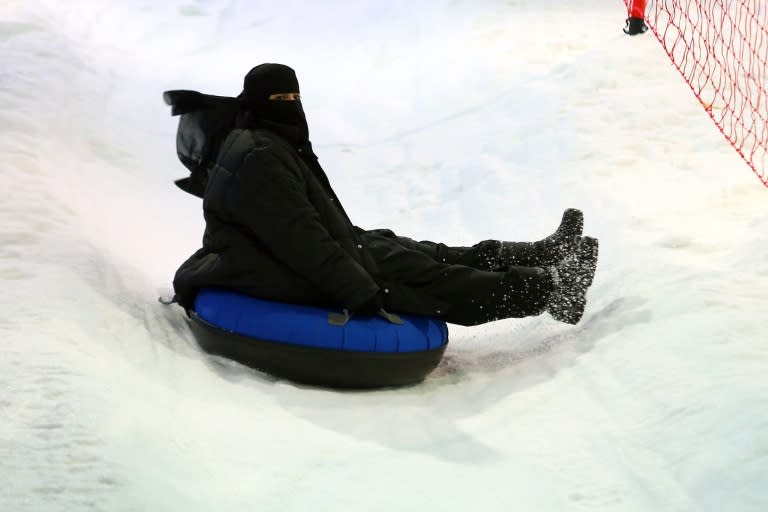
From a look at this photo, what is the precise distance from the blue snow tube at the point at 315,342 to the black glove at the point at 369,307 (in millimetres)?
23

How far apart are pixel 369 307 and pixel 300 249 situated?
30 centimetres

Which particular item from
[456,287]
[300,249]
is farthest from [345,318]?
[456,287]

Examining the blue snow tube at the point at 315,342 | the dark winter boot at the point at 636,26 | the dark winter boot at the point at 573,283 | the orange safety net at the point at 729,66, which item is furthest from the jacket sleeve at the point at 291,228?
the dark winter boot at the point at 636,26

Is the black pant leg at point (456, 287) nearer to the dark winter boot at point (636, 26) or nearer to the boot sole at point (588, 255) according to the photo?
the boot sole at point (588, 255)

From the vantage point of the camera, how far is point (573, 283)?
11.0 feet

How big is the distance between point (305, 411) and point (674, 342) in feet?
3.87

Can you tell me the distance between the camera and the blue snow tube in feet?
10.0

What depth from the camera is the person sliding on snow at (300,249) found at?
10.0 feet

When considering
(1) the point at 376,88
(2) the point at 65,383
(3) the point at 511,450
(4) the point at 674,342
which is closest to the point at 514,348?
(4) the point at 674,342

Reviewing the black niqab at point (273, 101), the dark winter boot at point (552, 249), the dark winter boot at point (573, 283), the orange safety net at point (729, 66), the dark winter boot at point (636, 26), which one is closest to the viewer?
the black niqab at point (273, 101)

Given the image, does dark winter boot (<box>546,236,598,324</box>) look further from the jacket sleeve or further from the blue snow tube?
the jacket sleeve

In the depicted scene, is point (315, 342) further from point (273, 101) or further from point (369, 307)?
point (273, 101)

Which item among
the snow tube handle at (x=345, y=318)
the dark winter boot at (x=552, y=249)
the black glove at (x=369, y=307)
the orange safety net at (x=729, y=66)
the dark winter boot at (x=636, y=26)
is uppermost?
the dark winter boot at (x=636, y=26)

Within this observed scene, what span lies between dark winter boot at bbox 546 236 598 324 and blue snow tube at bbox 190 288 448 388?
452 millimetres
